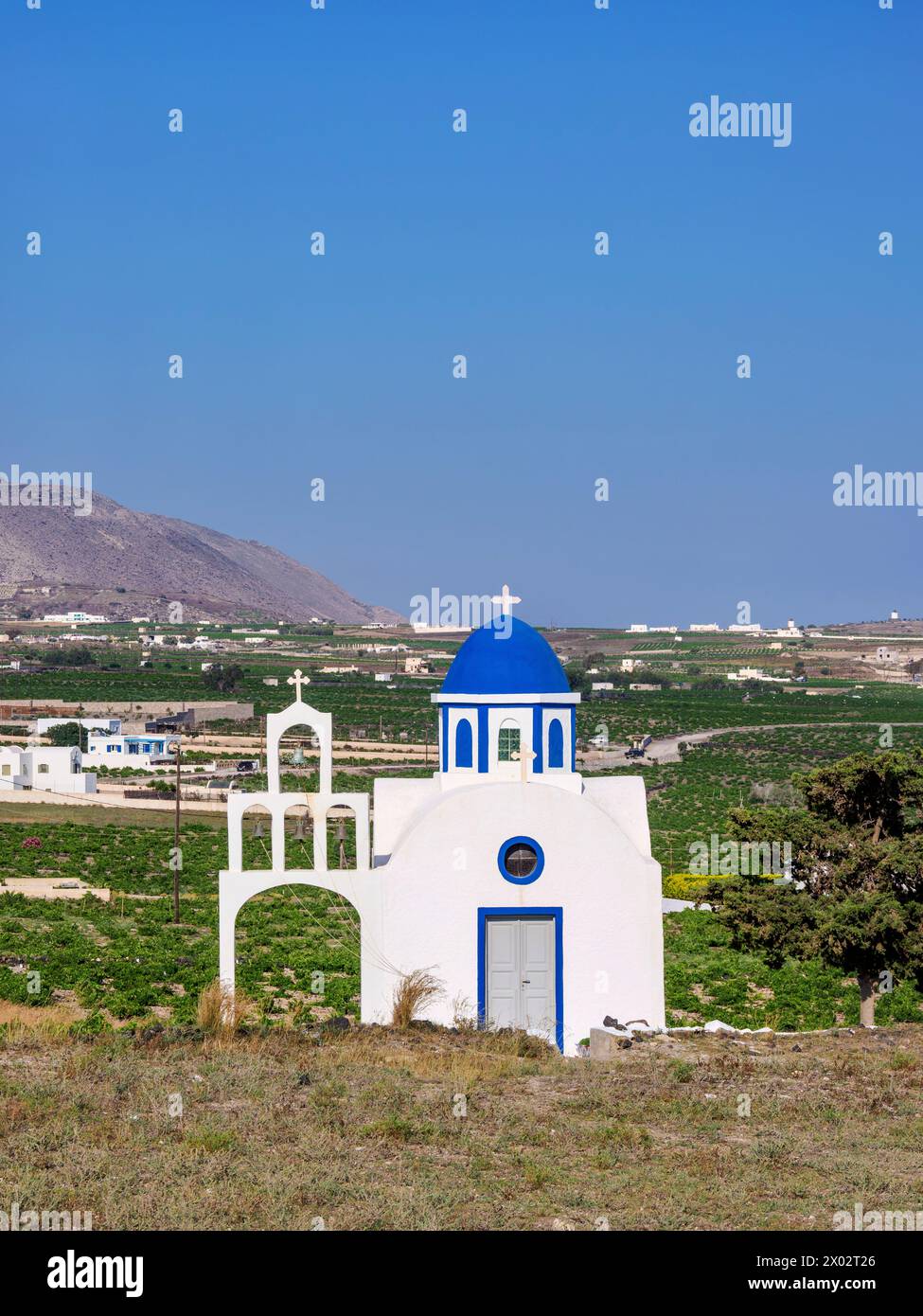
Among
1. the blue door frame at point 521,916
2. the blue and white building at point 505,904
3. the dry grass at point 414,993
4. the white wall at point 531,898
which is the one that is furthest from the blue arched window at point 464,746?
the dry grass at point 414,993

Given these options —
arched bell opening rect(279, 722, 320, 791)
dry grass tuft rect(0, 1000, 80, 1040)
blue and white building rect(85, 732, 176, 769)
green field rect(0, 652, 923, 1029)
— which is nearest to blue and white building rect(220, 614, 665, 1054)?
dry grass tuft rect(0, 1000, 80, 1040)

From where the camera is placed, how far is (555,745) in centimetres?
1905

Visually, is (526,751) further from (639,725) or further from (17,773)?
(639,725)

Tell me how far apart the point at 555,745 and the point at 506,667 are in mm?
1122

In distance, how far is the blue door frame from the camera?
57.0 ft

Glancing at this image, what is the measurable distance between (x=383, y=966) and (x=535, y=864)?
6.65 feet

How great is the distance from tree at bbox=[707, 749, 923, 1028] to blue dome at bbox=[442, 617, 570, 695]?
9.64 feet

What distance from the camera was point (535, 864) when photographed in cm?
1755

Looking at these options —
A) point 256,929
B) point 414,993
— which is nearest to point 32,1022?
point 414,993

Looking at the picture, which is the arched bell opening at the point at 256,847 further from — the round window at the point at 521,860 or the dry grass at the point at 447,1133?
the dry grass at the point at 447,1133

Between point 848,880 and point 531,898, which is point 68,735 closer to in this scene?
point 531,898

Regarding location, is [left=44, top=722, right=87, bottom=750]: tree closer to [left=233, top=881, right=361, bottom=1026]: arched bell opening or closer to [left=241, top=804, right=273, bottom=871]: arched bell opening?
[left=241, top=804, right=273, bottom=871]: arched bell opening

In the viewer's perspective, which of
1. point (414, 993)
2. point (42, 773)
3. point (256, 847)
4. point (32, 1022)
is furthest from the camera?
point (42, 773)
